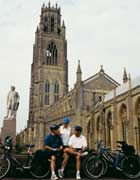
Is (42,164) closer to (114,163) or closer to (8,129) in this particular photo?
(114,163)

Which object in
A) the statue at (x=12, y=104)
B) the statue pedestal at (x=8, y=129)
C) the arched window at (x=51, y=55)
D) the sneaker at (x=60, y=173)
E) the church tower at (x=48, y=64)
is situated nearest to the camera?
the sneaker at (x=60, y=173)

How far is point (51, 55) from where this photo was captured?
7462cm

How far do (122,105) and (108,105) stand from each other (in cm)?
361

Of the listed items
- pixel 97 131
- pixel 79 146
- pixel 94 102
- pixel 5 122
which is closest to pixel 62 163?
pixel 79 146

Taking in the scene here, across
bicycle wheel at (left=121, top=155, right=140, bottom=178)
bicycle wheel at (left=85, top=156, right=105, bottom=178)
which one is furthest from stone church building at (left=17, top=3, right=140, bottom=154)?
bicycle wheel at (left=85, top=156, right=105, bottom=178)

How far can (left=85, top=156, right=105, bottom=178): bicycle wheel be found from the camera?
789 centimetres

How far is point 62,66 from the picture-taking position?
73.5 m

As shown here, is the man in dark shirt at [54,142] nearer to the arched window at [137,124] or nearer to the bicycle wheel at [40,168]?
the bicycle wheel at [40,168]

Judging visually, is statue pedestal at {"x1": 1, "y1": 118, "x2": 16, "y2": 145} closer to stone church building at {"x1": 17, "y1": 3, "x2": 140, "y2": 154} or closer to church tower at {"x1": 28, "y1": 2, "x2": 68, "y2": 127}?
stone church building at {"x1": 17, "y1": 3, "x2": 140, "y2": 154}

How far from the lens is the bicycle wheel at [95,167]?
311 inches

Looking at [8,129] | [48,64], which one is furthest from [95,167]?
[48,64]

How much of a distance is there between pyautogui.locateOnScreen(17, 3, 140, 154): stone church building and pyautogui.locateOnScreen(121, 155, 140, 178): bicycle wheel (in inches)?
901

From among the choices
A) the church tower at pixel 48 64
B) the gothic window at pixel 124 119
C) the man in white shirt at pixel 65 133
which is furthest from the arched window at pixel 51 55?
the man in white shirt at pixel 65 133

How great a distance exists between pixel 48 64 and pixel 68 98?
2093cm
